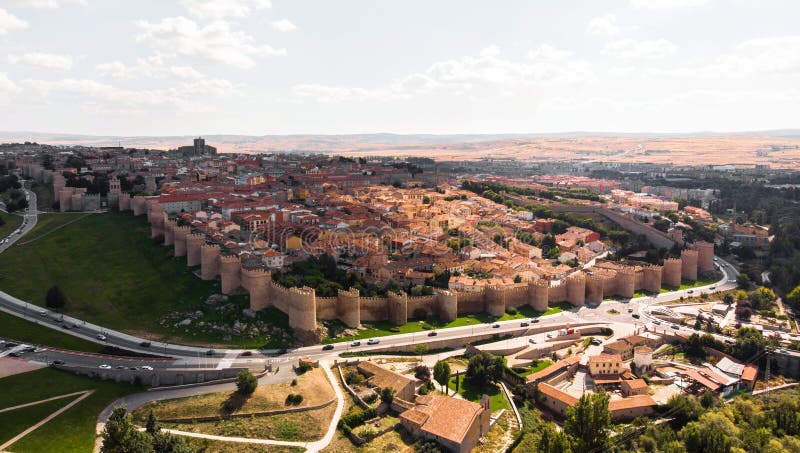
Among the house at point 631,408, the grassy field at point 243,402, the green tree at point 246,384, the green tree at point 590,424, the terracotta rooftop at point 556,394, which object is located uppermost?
the green tree at point 246,384

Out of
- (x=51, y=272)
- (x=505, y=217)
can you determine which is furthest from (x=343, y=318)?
(x=505, y=217)

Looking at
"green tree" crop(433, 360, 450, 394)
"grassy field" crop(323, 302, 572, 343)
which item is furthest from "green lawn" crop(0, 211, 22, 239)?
"green tree" crop(433, 360, 450, 394)

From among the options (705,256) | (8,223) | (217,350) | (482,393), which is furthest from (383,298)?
(8,223)

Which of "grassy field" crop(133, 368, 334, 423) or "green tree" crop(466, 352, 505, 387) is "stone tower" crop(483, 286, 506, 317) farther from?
"grassy field" crop(133, 368, 334, 423)

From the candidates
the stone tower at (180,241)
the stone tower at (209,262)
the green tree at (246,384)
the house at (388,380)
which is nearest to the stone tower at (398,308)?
the house at (388,380)

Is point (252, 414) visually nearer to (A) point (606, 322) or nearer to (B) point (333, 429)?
(B) point (333, 429)

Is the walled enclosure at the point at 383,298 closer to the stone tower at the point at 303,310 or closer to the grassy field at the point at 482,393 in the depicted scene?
the stone tower at the point at 303,310
